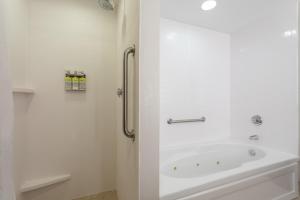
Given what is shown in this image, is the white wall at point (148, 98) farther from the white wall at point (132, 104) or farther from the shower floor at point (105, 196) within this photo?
the shower floor at point (105, 196)

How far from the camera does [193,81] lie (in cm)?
229

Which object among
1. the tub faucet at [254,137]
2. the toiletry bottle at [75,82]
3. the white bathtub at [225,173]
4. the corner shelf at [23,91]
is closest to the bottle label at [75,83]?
the toiletry bottle at [75,82]

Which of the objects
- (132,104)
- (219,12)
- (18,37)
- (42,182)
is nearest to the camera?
(132,104)

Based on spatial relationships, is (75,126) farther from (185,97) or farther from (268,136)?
(268,136)

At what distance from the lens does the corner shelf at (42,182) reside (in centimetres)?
150

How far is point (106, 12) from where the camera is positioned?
77.3 inches

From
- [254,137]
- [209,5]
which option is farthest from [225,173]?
[209,5]

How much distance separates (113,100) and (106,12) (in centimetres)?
122

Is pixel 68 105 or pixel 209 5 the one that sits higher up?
pixel 209 5

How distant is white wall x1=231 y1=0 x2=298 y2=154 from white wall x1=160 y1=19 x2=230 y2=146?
0.20 metres

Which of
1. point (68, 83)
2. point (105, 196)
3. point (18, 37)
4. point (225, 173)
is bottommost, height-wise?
point (105, 196)

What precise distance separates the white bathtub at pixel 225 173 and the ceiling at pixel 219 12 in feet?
6.25

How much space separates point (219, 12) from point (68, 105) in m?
2.42

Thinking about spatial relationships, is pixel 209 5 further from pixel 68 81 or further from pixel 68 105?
pixel 68 105
